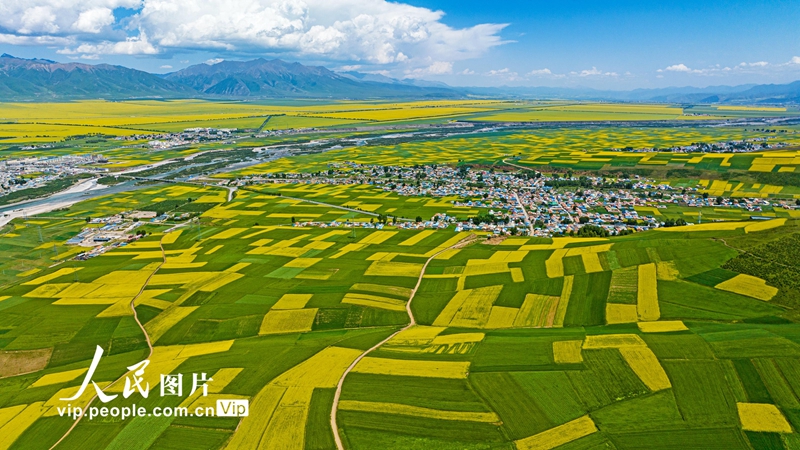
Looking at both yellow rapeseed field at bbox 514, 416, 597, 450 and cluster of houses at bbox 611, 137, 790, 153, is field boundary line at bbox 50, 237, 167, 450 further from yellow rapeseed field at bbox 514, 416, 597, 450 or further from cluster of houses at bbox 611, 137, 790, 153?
cluster of houses at bbox 611, 137, 790, 153

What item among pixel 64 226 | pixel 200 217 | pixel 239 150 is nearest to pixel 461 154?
pixel 239 150

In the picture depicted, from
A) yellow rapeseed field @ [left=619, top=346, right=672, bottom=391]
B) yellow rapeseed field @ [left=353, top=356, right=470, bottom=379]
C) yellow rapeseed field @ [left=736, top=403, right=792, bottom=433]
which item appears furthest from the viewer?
yellow rapeseed field @ [left=353, top=356, right=470, bottom=379]

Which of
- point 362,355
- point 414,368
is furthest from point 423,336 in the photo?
point 362,355

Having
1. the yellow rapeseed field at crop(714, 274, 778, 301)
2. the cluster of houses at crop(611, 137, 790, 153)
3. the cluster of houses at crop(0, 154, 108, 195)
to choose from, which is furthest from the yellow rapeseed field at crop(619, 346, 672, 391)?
the cluster of houses at crop(0, 154, 108, 195)

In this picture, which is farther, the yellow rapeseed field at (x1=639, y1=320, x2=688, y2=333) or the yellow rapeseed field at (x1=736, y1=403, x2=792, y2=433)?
the yellow rapeseed field at (x1=639, y1=320, x2=688, y2=333)

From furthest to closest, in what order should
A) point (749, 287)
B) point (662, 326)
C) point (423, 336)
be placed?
point (749, 287), point (423, 336), point (662, 326)

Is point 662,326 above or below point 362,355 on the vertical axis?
above

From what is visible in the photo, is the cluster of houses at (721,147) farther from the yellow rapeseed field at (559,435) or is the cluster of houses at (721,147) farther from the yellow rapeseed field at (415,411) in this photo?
the yellow rapeseed field at (415,411)

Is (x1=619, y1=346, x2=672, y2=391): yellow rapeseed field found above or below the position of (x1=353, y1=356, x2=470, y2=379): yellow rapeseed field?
above

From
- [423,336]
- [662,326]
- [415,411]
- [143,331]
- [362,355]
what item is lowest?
[143,331]

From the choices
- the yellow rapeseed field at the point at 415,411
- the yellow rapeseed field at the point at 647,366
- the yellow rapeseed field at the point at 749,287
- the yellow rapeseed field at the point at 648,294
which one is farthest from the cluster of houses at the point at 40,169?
the yellow rapeseed field at the point at 749,287

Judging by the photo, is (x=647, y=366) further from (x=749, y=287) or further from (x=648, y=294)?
(x=749, y=287)
